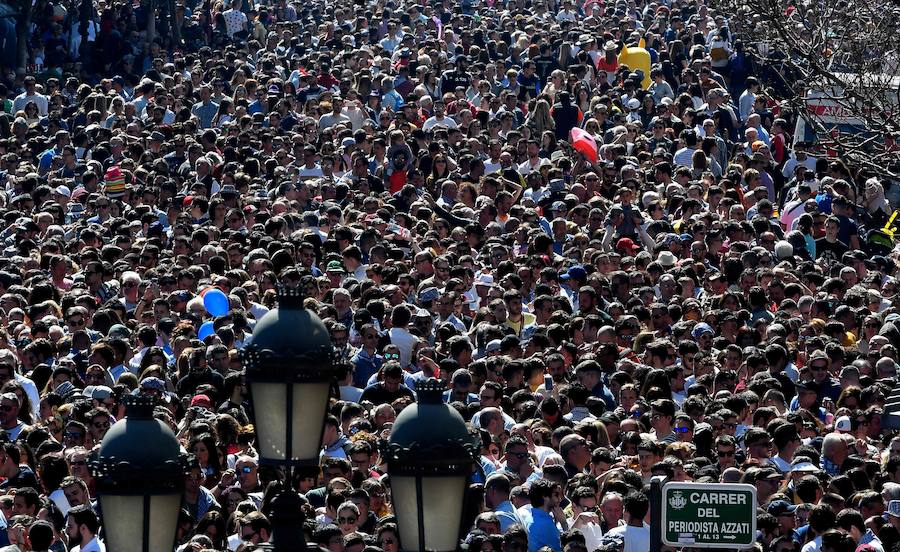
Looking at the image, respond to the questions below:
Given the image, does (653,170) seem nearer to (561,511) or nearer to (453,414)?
(561,511)

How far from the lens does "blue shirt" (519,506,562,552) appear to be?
11.2m

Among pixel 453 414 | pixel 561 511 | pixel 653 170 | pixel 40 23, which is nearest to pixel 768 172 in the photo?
pixel 653 170

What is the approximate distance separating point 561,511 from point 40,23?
24.8 metres

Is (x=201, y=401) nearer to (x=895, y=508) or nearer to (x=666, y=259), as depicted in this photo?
(x=895, y=508)

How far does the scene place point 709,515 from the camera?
802 centimetres

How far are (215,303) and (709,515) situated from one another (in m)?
8.95

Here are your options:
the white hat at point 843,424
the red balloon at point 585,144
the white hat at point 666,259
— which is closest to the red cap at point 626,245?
the white hat at point 666,259

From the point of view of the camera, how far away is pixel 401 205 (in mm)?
21562

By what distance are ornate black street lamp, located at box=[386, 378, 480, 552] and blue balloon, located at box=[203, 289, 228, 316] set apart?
427 inches

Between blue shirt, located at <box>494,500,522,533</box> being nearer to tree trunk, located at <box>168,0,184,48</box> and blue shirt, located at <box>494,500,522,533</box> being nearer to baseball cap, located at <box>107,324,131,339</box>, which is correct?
baseball cap, located at <box>107,324,131,339</box>

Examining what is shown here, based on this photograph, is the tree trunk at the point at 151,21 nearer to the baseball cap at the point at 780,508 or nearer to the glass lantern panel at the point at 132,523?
the baseball cap at the point at 780,508

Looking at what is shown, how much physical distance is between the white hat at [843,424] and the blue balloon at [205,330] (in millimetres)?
5288

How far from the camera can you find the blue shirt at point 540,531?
11.2m

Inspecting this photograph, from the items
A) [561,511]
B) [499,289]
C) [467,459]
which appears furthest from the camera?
[499,289]
